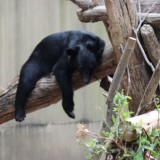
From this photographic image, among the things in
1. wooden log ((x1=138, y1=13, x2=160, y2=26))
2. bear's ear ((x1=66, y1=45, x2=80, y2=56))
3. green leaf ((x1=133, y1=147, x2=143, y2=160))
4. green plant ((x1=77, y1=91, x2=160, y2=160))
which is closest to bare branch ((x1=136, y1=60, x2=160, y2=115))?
green plant ((x1=77, y1=91, x2=160, y2=160))

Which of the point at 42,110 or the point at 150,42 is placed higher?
the point at 150,42

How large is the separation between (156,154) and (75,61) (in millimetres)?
2421

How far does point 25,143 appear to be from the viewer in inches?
260

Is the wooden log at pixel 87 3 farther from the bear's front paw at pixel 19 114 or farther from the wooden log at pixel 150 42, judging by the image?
the bear's front paw at pixel 19 114

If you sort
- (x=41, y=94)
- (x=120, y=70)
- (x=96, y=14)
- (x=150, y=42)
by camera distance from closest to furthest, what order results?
(x=120, y=70)
(x=150, y=42)
(x=96, y=14)
(x=41, y=94)

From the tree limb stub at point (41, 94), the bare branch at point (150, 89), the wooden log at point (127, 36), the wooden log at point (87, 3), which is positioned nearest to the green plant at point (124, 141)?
the bare branch at point (150, 89)

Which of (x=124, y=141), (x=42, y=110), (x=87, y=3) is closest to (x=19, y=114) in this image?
(x=87, y=3)

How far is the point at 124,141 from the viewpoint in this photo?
77.6 inches

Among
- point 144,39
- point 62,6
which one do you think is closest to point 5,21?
point 62,6

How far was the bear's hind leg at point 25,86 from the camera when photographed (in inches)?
162

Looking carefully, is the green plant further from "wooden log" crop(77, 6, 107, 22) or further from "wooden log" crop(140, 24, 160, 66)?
"wooden log" crop(77, 6, 107, 22)

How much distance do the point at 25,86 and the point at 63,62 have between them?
0.42 m

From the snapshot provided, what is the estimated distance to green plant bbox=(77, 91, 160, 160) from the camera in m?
1.94

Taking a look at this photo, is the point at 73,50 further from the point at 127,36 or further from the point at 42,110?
the point at 42,110
